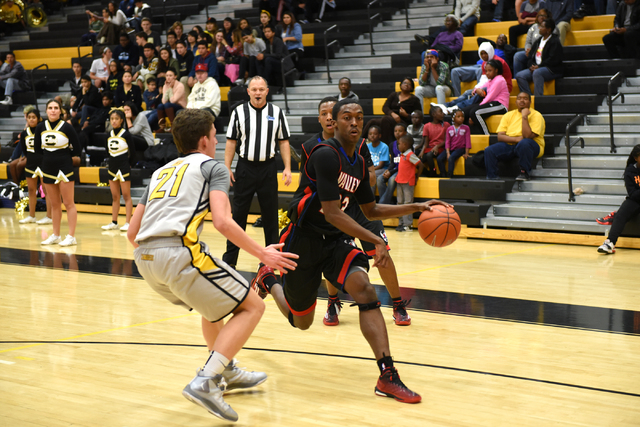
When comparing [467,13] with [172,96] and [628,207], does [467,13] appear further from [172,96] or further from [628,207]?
[628,207]

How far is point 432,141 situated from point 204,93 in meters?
4.76

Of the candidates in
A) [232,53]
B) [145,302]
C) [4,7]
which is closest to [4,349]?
A: [145,302]

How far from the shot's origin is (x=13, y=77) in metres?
17.7

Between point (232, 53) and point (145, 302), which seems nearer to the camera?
point (145, 302)

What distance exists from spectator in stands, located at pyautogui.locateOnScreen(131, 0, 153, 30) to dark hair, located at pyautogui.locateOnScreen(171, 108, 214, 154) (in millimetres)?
15116

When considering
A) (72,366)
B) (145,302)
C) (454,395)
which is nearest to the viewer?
(454,395)

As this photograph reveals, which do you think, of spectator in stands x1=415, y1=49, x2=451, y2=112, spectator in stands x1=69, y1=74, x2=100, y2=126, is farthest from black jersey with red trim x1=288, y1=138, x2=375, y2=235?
spectator in stands x1=69, y1=74, x2=100, y2=126

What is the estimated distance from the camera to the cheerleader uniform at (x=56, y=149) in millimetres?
8719

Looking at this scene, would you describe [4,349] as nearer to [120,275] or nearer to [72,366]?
[72,366]

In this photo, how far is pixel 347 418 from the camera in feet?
10.7

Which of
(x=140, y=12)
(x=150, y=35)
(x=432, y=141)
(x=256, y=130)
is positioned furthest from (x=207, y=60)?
(x=256, y=130)

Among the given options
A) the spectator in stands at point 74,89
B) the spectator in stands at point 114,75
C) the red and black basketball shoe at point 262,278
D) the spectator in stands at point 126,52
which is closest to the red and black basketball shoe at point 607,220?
the red and black basketball shoe at point 262,278

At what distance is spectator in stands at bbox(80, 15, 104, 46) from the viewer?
18281 mm

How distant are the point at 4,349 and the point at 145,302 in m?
1.52
